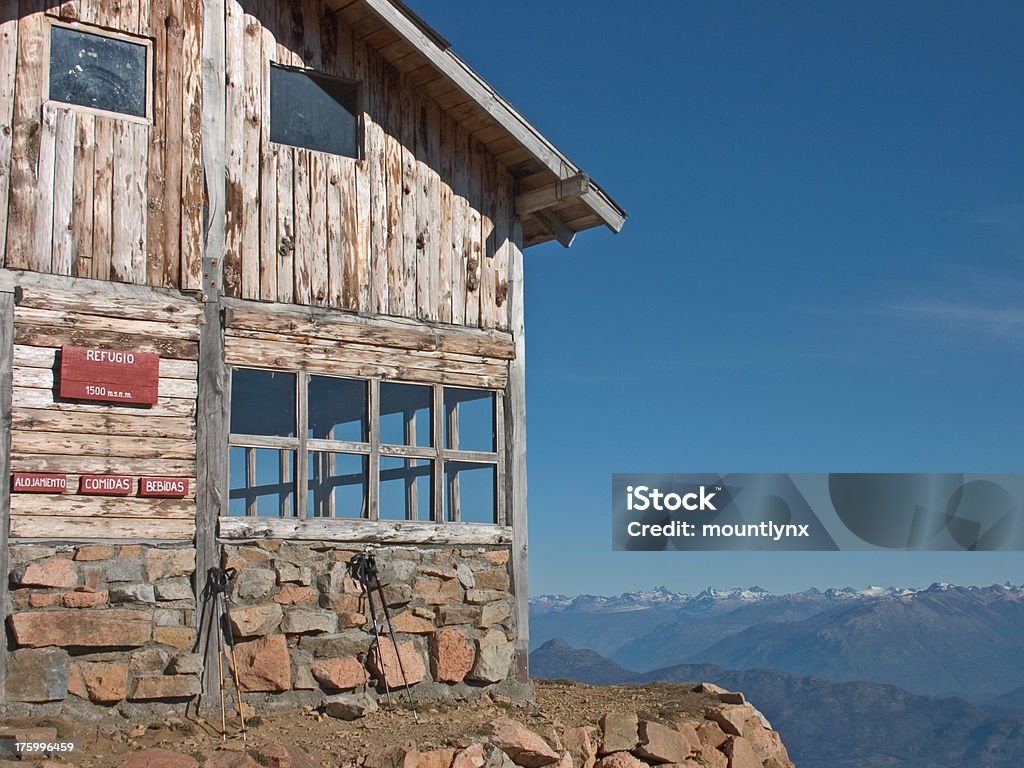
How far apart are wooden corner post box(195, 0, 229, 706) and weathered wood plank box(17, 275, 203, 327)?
0.30 meters

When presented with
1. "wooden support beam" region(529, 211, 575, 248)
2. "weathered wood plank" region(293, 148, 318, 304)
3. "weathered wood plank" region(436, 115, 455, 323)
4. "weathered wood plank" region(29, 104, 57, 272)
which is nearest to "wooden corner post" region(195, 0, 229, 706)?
"weathered wood plank" region(293, 148, 318, 304)

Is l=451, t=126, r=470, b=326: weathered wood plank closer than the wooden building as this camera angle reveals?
No

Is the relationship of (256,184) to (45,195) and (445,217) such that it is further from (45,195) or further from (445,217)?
(445,217)

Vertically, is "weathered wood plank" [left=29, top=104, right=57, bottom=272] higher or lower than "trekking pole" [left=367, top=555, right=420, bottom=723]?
higher

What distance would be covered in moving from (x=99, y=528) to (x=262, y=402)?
2487 mm

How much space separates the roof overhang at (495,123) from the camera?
53.0 feet

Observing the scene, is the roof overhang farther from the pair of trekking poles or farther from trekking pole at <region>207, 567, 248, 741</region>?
trekking pole at <region>207, 567, 248, 741</region>

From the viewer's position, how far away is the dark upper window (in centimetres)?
1594

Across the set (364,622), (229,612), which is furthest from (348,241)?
(229,612)

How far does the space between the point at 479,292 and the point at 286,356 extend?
9.10 ft

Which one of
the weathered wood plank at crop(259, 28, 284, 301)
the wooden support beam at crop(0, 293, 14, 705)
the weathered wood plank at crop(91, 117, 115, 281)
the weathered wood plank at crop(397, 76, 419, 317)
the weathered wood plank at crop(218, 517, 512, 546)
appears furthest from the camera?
the weathered wood plank at crop(397, 76, 419, 317)

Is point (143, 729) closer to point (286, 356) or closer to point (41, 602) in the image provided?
point (41, 602)

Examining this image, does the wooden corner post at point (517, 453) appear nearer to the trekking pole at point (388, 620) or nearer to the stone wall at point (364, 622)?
the stone wall at point (364, 622)

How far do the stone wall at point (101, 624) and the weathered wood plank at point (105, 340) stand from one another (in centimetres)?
202
